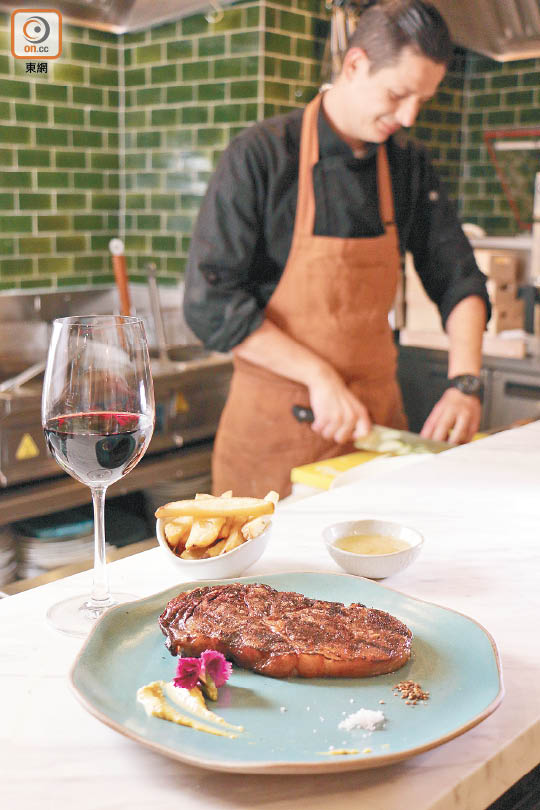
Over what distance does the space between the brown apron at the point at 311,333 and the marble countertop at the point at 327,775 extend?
1.09 meters

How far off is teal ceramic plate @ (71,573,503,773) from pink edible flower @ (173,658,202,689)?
26 millimetres

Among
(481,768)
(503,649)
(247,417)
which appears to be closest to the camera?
(481,768)

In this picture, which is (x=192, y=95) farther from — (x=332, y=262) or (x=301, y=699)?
(x=301, y=699)

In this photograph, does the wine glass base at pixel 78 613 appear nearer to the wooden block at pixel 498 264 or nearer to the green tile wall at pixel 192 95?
the green tile wall at pixel 192 95

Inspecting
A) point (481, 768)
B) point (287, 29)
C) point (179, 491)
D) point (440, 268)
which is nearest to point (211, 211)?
point (440, 268)

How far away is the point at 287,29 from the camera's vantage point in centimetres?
346

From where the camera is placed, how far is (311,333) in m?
2.43

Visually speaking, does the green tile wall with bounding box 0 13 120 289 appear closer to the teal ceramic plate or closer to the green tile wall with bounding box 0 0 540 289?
the green tile wall with bounding box 0 0 540 289

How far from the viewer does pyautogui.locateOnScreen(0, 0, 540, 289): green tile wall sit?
3475 mm

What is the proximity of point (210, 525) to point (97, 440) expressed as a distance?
0.63ft

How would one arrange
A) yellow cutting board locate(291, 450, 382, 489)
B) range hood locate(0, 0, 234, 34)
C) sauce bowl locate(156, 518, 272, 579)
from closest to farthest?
1. sauce bowl locate(156, 518, 272, 579)
2. yellow cutting board locate(291, 450, 382, 489)
3. range hood locate(0, 0, 234, 34)

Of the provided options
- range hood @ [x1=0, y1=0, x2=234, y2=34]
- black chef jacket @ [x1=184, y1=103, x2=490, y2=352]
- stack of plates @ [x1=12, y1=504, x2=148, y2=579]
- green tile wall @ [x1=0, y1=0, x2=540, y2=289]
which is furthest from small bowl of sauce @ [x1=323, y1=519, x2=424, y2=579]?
range hood @ [x1=0, y1=0, x2=234, y2=34]

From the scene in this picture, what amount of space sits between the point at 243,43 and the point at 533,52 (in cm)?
140

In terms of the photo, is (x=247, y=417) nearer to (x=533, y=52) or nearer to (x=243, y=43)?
(x=243, y=43)
